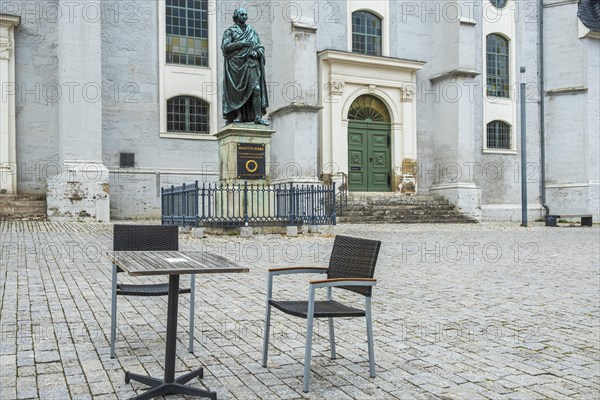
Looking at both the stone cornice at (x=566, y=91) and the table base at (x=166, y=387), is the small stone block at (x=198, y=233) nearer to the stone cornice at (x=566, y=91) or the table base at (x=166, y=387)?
the table base at (x=166, y=387)

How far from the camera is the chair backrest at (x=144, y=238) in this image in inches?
192

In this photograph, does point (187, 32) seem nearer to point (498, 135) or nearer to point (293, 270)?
point (498, 135)

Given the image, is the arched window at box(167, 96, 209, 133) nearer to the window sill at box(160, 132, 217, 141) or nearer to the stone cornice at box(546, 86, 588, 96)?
the window sill at box(160, 132, 217, 141)

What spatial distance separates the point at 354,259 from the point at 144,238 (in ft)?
5.92

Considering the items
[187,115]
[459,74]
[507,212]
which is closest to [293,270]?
[187,115]

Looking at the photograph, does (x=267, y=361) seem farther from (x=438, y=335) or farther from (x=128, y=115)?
(x=128, y=115)

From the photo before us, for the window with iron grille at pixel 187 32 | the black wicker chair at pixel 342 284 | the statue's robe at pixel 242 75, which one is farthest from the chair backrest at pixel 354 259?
the window with iron grille at pixel 187 32

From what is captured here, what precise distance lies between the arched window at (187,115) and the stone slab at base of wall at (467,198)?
10368 millimetres

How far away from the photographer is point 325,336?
5184mm

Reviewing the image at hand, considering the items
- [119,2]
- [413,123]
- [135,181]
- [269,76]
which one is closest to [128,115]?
[135,181]

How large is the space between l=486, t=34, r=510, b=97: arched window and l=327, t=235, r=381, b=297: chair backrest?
82.0 ft

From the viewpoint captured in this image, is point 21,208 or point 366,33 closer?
point 21,208

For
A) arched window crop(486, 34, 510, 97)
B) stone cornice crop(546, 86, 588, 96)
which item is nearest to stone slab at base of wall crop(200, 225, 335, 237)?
arched window crop(486, 34, 510, 97)

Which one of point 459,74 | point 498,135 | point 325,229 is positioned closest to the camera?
point 325,229
